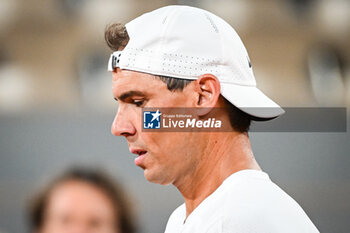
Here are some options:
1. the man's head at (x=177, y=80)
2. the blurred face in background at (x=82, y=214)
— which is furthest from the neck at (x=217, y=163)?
the blurred face in background at (x=82, y=214)

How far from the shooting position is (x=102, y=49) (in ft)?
4.00

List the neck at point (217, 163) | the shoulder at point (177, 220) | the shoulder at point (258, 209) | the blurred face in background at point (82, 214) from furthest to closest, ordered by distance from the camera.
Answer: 1. the blurred face in background at point (82, 214)
2. the shoulder at point (177, 220)
3. the neck at point (217, 163)
4. the shoulder at point (258, 209)

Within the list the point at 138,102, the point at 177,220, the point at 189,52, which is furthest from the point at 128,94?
the point at 177,220

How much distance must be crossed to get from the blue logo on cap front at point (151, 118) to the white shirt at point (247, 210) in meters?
0.15

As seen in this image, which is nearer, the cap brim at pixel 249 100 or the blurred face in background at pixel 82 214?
the cap brim at pixel 249 100

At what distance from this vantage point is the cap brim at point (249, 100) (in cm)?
80

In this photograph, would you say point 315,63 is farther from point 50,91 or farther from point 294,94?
point 50,91

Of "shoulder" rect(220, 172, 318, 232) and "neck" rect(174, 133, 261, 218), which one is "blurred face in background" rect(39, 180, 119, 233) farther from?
"shoulder" rect(220, 172, 318, 232)

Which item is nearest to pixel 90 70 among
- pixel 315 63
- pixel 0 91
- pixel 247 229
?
pixel 0 91

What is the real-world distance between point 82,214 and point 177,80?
387mm

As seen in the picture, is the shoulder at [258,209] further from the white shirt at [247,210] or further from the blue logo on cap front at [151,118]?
the blue logo on cap front at [151,118]

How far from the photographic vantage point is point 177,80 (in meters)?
0.82

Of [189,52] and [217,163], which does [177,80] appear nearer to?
[189,52]

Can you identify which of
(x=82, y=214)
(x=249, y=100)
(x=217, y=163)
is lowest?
(x=82, y=214)
